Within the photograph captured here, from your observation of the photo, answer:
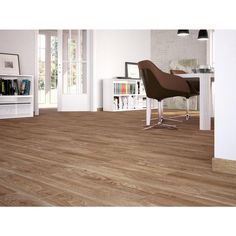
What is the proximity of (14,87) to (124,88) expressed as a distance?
285 centimetres

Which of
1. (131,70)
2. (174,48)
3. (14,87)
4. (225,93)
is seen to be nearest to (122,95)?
(131,70)

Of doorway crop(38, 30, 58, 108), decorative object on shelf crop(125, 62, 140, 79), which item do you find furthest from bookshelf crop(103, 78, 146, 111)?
doorway crop(38, 30, 58, 108)

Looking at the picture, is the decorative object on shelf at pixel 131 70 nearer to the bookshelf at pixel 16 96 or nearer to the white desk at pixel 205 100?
the bookshelf at pixel 16 96

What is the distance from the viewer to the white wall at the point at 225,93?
5.79 ft

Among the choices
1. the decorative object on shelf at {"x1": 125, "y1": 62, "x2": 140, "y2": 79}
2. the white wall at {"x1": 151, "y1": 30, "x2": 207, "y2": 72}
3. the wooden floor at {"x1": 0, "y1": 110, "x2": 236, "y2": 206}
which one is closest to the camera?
the wooden floor at {"x1": 0, "y1": 110, "x2": 236, "y2": 206}

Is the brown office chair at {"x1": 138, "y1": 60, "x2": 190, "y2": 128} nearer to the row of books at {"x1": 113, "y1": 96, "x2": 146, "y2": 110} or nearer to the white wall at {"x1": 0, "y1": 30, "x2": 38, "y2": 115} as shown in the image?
the white wall at {"x1": 0, "y1": 30, "x2": 38, "y2": 115}

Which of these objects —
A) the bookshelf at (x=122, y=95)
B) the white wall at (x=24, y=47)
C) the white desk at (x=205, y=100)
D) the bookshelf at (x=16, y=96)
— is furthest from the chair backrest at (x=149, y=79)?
the bookshelf at (x=122, y=95)

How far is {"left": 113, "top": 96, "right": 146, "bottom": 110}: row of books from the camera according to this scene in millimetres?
7721

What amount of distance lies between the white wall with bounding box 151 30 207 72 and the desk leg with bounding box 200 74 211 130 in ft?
14.4

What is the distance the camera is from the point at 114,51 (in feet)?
27.0

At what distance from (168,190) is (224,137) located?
0.56 meters
